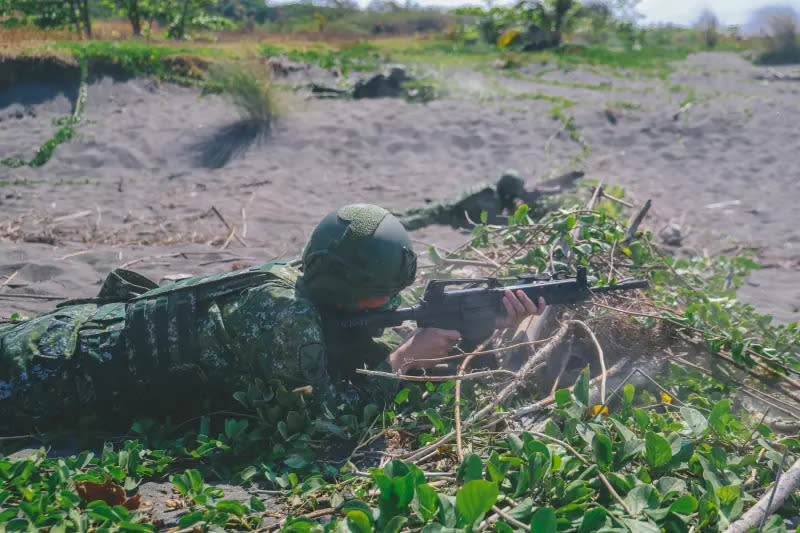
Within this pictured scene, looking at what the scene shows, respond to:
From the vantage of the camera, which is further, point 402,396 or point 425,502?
point 402,396

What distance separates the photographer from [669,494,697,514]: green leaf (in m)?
2.14

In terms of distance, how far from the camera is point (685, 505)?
7.06ft

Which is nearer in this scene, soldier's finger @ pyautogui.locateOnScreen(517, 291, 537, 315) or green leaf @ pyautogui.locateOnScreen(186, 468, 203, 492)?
green leaf @ pyautogui.locateOnScreen(186, 468, 203, 492)

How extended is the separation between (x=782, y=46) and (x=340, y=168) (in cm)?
1494

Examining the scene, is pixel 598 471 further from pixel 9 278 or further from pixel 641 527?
pixel 9 278

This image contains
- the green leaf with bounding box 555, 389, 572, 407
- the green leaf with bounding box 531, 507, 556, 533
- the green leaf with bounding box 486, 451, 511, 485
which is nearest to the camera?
the green leaf with bounding box 531, 507, 556, 533

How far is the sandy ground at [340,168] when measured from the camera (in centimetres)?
598

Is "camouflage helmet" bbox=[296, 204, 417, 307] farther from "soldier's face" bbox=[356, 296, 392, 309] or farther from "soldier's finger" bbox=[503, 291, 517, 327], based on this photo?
"soldier's finger" bbox=[503, 291, 517, 327]

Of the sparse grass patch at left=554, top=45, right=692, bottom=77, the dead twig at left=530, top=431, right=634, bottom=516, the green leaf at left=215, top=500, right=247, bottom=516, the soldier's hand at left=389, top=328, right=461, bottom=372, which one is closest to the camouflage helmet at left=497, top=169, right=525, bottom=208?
the soldier's hand at left=389, top=328, right=461, bottom=372

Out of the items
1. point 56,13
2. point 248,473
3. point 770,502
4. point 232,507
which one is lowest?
point 248,473

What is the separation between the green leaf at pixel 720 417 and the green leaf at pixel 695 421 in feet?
0.11

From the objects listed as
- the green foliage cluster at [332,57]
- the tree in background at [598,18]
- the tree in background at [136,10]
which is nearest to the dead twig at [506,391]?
Answer: the green foliage cluster at [332,57]

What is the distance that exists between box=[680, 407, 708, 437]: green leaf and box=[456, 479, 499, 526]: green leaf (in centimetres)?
99

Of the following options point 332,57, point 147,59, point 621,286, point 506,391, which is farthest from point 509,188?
point 332,57
